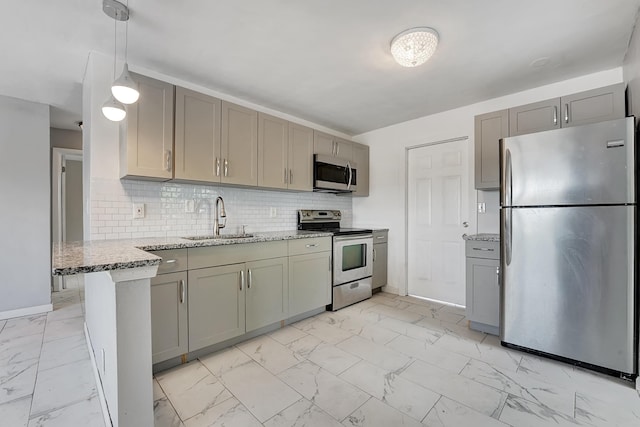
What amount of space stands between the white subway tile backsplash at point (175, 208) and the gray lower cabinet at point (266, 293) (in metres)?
0.69

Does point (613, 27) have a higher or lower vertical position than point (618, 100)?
higher

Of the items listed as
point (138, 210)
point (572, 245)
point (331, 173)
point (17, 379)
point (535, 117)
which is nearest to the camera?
point (17, 379)

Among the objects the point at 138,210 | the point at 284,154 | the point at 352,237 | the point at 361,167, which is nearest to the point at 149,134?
the point at 138,210

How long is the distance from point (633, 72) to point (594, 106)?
298 mm

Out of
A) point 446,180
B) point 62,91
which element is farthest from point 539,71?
point 62,91

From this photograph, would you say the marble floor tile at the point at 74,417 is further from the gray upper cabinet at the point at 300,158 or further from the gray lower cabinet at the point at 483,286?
the gray lower cabinet at the point at 483,286

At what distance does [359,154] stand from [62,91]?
3431 mm

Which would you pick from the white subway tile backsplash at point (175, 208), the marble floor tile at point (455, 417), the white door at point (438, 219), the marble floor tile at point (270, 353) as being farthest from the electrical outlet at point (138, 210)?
the white door at point (438, 219)

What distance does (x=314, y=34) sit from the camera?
6.42ft

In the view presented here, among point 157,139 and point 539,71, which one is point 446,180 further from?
point 157,139

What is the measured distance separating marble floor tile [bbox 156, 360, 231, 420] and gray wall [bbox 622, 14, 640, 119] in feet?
11.0

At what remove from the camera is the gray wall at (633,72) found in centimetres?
187

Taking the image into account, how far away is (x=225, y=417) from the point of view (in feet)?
5.00

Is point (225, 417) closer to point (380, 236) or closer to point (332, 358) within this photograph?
point (332, 358)
